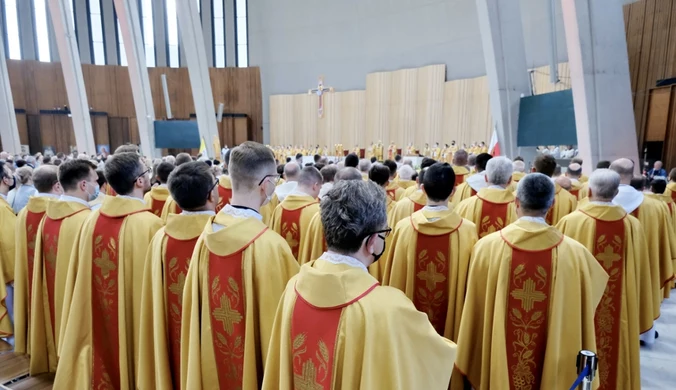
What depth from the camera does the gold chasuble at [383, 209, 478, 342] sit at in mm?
3031

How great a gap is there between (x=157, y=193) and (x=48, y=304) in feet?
6.31

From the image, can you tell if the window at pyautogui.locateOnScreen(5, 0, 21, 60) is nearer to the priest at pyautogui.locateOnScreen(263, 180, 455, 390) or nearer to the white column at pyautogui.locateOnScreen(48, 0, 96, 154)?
the white column at pyautogui.locateOnScreen(48, 0, 96, 154)

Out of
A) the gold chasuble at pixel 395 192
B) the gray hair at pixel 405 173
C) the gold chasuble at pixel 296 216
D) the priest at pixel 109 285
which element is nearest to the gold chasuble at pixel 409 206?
the gold chasuble at pixel 296 216

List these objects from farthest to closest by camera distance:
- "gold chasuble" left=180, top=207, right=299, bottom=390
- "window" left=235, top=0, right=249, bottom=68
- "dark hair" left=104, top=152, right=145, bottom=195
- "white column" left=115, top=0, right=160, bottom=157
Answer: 1. "window" left=235, top=0, right=249, bottom=68
2. "white column" left=115, top=0, right=160, bottom=157
3. "dark hair" left=104, top=152, right=145, bottom=195
4. "gold chasuble" left=180, top=207, right=299, bottom=390

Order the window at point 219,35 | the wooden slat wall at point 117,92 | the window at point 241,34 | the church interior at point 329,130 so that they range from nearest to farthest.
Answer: the church interior at point 329,130, the wooden slat wall at point 117,92, the window at point 219,35, the window at point 241,34

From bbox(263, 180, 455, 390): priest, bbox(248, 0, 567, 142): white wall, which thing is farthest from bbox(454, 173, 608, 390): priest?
bbox(248, 0, 567, 142): white wall

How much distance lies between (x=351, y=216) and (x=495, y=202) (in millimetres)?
2909

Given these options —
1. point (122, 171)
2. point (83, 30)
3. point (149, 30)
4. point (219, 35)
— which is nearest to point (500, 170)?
point (122, 171)

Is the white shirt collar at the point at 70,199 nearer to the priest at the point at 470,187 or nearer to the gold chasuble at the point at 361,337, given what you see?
the gold chasuble at the point at 361,337

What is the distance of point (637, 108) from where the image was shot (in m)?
14.0

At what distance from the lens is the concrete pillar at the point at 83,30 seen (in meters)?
25.3

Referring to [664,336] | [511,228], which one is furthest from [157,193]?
[664,336]

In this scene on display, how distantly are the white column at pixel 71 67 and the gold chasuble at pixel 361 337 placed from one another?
18521 millimetres

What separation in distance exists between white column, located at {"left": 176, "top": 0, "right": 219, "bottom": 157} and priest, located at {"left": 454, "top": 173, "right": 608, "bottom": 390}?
14.9 meters
